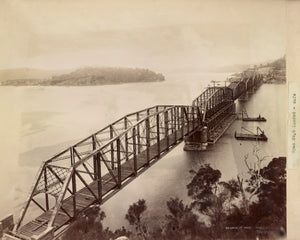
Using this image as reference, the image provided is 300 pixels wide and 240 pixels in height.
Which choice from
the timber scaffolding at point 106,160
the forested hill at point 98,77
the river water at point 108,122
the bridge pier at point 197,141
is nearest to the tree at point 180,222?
the river water at point 108,122

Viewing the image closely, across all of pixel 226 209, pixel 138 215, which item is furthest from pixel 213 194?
pixel 138 215

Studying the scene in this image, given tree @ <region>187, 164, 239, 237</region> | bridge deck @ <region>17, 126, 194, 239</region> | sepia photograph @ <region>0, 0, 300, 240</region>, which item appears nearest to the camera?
bridge deck @ <region>17, 126, 194, 239</region>

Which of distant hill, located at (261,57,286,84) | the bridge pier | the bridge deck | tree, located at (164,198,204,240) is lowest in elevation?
tree, located at (164,198,204,240)

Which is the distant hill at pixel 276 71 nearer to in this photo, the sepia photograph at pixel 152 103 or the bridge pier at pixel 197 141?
the sepia photograph at pixel 152 103

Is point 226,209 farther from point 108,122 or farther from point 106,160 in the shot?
point 108,122

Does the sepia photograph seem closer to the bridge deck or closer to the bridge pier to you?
the bridge deck

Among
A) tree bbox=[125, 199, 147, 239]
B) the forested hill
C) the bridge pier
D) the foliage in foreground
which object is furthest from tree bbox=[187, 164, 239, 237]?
the forested hill
